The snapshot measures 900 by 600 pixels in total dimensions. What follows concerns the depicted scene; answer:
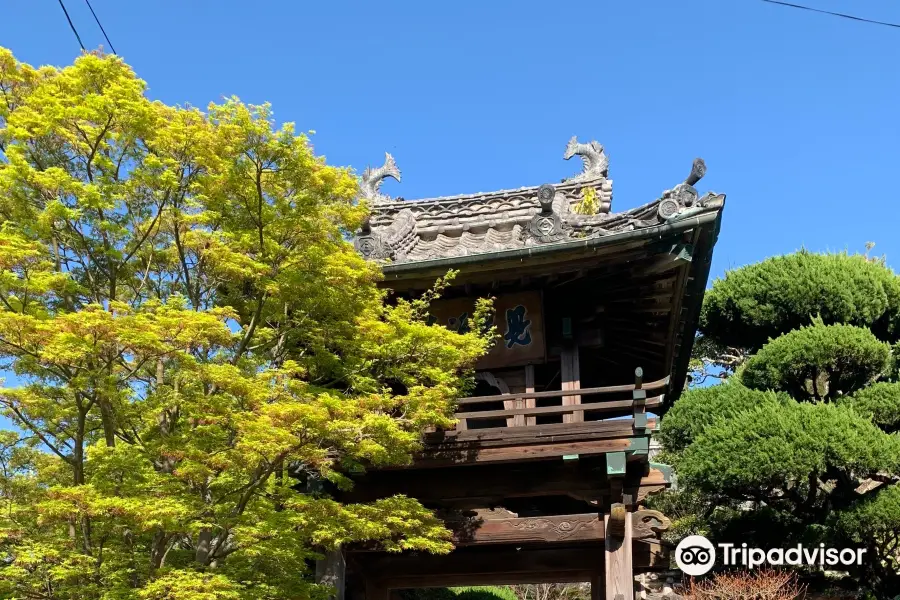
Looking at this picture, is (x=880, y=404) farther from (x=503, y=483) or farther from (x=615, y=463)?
(x=503, y=483)

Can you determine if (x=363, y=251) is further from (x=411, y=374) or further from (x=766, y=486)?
(x=766, y=486)

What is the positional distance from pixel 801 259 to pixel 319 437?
16538 mm

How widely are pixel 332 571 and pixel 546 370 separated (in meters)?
4.68

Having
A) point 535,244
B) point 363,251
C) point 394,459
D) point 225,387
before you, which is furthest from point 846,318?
point 225,387

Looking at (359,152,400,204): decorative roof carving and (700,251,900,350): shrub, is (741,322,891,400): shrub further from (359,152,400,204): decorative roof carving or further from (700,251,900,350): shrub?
(359,152,400,204): decorative roof carving

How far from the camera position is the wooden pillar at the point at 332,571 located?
36.4 feet

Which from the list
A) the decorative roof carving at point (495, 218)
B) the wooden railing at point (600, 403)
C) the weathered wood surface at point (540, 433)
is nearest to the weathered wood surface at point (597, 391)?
the wooden railing at point (600, 403)

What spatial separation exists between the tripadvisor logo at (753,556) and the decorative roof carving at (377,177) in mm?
9294

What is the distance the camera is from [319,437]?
819 cm

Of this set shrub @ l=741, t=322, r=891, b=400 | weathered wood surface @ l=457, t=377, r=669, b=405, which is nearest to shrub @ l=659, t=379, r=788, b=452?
shrub @ l=741, t=322, r=891, b=400

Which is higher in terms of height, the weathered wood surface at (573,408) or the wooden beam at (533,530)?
the weathered wood surface at (573,408)

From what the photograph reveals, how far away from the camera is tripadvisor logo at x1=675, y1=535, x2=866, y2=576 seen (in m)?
16.9

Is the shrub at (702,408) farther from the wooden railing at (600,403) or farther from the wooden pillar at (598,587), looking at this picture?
the wooden railing at (600,403)

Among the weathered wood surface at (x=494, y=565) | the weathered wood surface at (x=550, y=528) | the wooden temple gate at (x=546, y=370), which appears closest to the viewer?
the wooden temple gate at (x=546, y=370)
